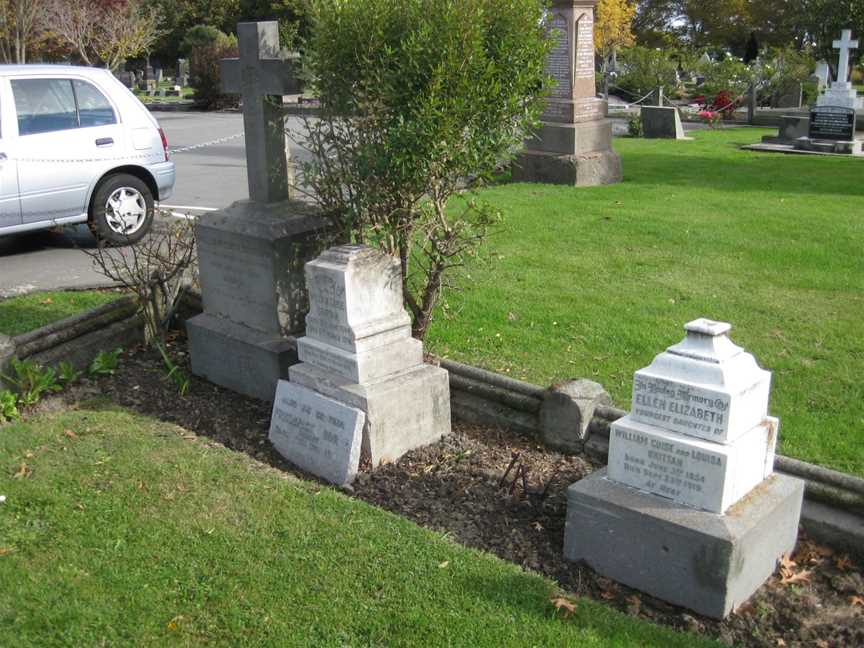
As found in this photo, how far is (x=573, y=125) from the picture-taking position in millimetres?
14195

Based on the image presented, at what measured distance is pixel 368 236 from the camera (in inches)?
243

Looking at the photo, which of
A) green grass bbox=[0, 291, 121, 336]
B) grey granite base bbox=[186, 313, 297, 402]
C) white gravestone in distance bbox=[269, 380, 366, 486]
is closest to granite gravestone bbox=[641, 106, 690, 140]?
green grass bbox=[0, 291, 121, 336]

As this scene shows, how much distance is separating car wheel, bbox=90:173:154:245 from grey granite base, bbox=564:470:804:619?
23.2 ft

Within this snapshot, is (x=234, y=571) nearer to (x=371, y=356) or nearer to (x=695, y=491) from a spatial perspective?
(x=371, y=356)

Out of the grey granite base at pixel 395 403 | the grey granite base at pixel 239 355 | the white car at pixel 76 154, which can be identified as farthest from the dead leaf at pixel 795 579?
the white car at pixel 76 154

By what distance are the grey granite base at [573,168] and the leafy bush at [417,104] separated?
26.0ft

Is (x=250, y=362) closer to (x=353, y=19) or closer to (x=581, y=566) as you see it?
(x=353, y=19)

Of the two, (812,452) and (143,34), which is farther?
(143,34)

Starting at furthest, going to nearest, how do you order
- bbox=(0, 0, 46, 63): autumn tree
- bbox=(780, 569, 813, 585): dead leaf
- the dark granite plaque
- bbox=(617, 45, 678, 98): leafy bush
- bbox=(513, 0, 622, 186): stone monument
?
bbox=(617, 45, 678, 98): leafy bush → bbox=(0, 0, 46, 63): autumn tree → the dark granite plaque → bbox=(513, 0, 622, 186): stone monument → bbox=(780, 569, 813, 585): dead leaf

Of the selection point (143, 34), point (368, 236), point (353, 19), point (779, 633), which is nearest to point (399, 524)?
point (779, 633)

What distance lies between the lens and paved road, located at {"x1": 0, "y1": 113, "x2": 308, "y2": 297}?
30.3ft

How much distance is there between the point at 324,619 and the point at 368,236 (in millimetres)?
2880

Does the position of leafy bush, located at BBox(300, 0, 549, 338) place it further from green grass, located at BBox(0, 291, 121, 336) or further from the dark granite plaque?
the dark granite plaque

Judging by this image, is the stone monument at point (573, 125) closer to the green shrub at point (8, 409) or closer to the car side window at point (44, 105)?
the car side window at point (44, 105)
